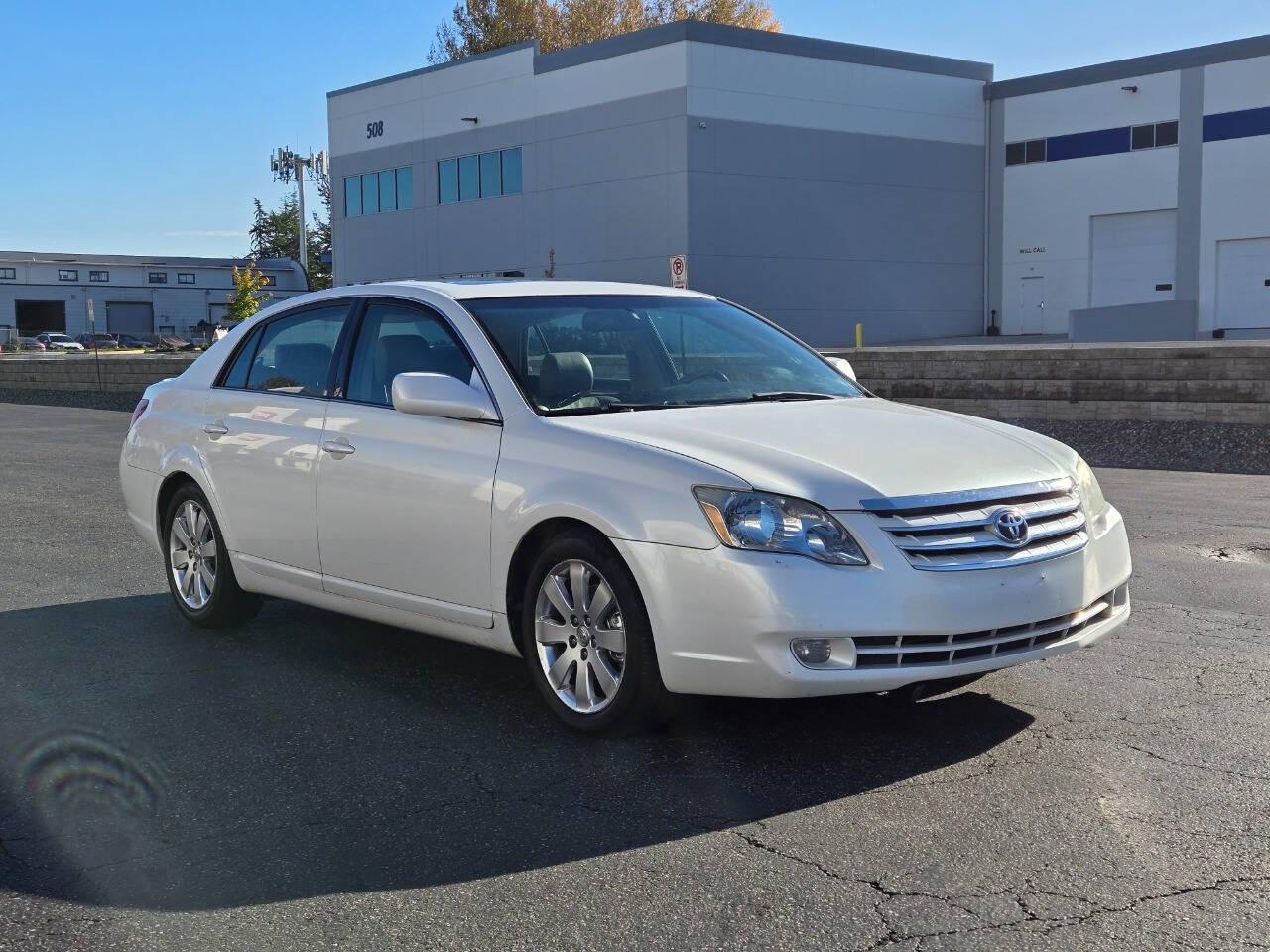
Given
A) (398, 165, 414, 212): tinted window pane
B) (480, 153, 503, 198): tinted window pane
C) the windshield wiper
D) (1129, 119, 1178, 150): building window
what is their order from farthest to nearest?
1. (398, 165, 414, 212): tinted window pane
2. (480, 153, 503, 198): tinted window pane
3. (1129, 119, 1178, 150): building window
4. the windshield wiper

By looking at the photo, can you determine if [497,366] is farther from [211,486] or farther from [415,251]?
[415,251]

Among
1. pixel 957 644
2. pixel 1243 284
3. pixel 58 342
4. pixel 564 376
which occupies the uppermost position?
pixel 1243 284

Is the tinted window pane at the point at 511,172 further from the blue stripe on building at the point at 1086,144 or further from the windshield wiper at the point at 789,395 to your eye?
the windshield wiper at the point at 789,395

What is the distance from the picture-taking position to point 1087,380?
18.3 m

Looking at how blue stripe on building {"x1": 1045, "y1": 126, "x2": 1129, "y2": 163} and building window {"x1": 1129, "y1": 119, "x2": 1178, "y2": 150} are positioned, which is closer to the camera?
building window {"x1": 1129, "y1": 119, "x2": 1178, "y2": 150}

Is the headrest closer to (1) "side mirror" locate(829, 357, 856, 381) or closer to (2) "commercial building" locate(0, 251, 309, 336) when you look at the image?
(1) "side mirror" locate(829, 357, 856, 381)

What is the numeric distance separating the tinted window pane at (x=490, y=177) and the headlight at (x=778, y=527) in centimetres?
4873

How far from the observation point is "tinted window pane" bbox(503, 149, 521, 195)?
2009 inches

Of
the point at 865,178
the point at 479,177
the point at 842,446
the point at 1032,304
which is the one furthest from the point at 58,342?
the point at 842,446

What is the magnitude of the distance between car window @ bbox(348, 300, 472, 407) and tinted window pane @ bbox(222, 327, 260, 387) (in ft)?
3.17

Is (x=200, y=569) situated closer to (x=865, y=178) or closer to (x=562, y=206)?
(x=562, y=206)

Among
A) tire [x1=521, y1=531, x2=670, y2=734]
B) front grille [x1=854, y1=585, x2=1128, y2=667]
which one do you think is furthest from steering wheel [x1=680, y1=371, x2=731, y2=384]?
front grille [x1=854, y1=585, x2=1128, y2=667]

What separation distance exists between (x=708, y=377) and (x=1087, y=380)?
1352cm

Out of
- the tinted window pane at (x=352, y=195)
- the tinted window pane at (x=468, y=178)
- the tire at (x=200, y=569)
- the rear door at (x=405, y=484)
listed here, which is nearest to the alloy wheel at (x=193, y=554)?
the tire at (x=200, y=569)
